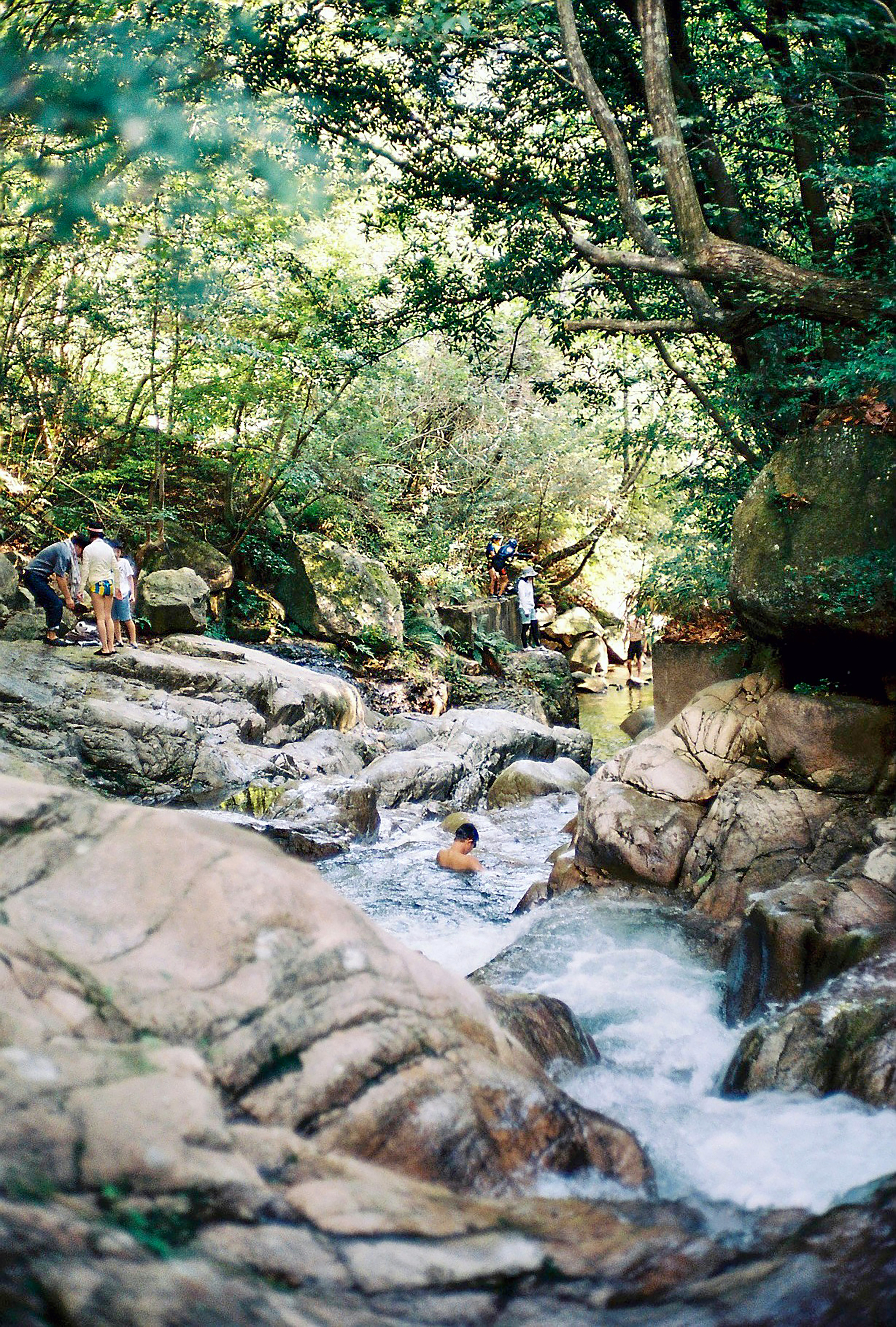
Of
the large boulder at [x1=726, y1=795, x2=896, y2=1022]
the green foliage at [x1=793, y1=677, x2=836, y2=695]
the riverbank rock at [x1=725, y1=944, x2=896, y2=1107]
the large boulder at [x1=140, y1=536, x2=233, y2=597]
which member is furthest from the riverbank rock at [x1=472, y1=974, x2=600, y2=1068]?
the large boulder at [x1=140, y1=536, x2=233, y2=597]

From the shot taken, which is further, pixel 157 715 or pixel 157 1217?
pixel 157 715

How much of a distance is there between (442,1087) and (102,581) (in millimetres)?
9802

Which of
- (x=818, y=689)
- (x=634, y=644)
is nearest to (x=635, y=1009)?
(x=818, y=689)

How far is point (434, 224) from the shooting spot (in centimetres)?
1038

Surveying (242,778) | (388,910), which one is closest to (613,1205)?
(388,910)

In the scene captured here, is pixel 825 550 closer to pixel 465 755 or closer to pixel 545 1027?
pixel 545 1027

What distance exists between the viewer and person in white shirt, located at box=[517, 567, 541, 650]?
67.0 feet

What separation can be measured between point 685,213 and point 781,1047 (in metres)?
5.84

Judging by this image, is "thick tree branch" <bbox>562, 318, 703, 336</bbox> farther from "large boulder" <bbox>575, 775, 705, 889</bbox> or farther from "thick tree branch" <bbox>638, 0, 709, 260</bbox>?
"large boulder" <bbox>575, 775, 705, 889</bbox>

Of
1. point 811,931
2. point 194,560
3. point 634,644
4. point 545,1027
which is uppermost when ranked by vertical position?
point 194,560

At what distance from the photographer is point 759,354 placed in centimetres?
741

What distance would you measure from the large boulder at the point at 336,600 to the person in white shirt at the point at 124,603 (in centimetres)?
472

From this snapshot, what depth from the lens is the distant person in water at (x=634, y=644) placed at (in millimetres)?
26156

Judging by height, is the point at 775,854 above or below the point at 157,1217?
below
